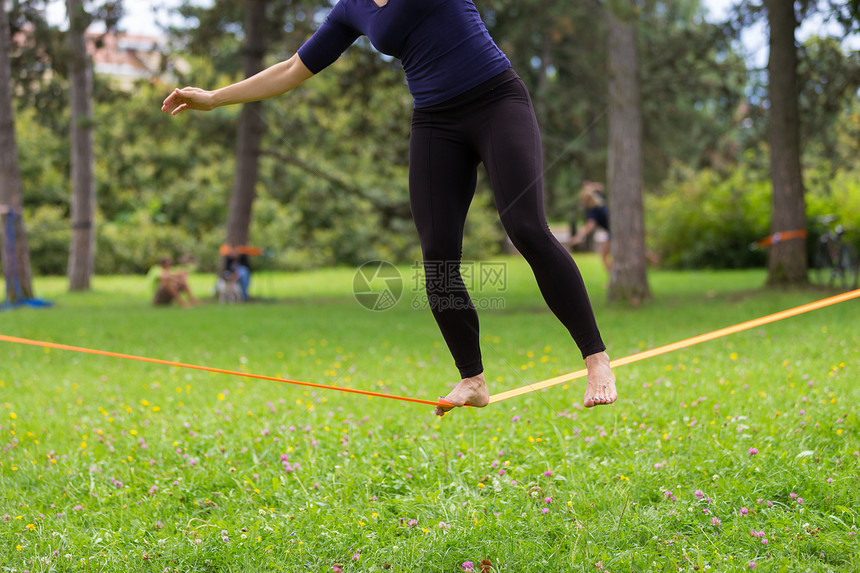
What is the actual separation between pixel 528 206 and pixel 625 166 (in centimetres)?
868

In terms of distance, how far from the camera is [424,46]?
2734 millimetres

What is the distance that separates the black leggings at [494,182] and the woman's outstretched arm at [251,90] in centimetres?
53

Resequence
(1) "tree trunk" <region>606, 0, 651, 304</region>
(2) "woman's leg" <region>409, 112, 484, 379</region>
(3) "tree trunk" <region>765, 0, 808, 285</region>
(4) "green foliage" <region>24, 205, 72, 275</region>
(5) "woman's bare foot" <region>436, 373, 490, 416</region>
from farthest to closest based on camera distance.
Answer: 1. (4) "green foliage" <region>24, 205, 72, 275</region>
2. (3) "tree trunk" <region>765, 0, 808, 285</region>
3. (1) "tree trunk" <region>606, 0, 651, 304</region>
4. (5) "woman's bare foot" <region>436, 373, 490, 416</region>
5. (2) "woman's leg" <region>409, 112, 484, 379</region>

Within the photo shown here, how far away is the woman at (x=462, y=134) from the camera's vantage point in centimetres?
269

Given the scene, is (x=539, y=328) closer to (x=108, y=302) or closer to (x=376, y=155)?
(x=376, y=155)

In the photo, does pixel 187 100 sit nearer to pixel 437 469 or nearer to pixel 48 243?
pixel 437 469

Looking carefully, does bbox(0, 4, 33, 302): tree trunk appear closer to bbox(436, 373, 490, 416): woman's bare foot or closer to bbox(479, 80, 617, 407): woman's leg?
bbox(436, 373, 490, 416): woman's bare foot

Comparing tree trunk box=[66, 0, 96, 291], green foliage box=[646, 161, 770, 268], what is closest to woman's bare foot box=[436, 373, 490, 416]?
tree trunk box=[66, 0, 96, 291]

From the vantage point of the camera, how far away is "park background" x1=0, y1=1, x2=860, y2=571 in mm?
2941

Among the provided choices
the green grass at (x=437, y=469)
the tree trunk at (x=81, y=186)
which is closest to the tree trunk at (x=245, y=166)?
the tree trunk at (x=81, y=186)

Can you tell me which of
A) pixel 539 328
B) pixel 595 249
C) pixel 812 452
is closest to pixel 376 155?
pixel 539 328

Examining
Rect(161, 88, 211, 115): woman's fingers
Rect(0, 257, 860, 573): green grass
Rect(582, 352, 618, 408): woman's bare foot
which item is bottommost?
Rect(0, 257, 860, 573): green grass

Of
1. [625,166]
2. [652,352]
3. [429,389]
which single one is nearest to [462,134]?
[652,352]

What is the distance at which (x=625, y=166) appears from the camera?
35.6 ft
